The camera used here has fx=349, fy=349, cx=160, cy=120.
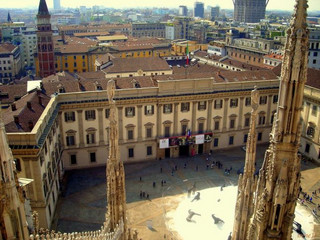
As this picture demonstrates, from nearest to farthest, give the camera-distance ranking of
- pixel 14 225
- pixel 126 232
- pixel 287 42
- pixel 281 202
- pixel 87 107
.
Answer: pixel 14 225 < pixel 287 42 < pixel 281 202 < pixel 126 232 < pixel 87 107

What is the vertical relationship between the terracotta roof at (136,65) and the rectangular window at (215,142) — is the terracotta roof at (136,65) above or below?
above

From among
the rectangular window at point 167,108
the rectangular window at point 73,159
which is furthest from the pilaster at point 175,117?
the rectangular window at point 73,159

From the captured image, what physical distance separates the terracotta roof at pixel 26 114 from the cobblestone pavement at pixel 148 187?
13.2 meters

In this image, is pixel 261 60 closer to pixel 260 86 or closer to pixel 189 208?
pixel 260 86

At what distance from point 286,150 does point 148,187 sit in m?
42.2

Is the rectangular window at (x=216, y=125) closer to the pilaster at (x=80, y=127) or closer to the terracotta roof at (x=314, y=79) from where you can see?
the terracotta roof at (x=314, y=79)

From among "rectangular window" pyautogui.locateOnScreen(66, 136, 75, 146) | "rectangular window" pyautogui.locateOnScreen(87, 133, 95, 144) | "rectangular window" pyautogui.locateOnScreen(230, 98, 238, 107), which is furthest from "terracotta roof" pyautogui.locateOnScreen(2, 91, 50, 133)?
"rectangular window" pyautogui.locateOnScreen(230, 98, 238, 107)

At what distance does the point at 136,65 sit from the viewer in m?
88.0

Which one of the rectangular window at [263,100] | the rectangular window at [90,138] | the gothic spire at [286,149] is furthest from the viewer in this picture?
the rectangular window at [263,100]

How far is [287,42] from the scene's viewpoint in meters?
13.8

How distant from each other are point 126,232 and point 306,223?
3110 centimetres

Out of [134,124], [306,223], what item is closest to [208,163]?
[134,124]

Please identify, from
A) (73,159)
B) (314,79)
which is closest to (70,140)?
(73,159)

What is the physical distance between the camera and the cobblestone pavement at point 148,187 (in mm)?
45719
